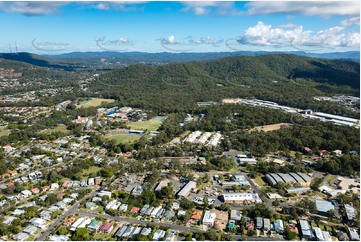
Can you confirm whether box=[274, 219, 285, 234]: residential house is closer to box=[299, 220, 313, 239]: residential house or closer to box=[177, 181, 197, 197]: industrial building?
box=[299, 220, 313, 239]: residential house

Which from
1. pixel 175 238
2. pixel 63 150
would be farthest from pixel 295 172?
pixel 63 150

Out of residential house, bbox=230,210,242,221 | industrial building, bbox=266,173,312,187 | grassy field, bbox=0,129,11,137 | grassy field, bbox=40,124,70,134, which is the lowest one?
grassy field, bbox=40,124,70,134

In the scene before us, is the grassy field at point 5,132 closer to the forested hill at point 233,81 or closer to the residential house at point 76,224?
the forested hill at point 233,81

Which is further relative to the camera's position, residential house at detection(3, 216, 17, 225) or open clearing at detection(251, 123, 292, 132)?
open clearing at detection(251, 123, 292, 132)

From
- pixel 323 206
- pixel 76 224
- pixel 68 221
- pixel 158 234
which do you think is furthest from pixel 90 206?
pixel 323 206

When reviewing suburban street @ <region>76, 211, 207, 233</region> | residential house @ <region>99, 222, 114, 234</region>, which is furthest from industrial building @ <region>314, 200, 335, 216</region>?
residential house @ <region>99, 222, 114, 234</region>

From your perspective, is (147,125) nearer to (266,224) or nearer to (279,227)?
(266,224)

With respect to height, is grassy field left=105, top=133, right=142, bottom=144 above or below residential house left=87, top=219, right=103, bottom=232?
below

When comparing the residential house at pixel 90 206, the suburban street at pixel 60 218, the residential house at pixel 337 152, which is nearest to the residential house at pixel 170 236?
the residential house at pixel 90 206
